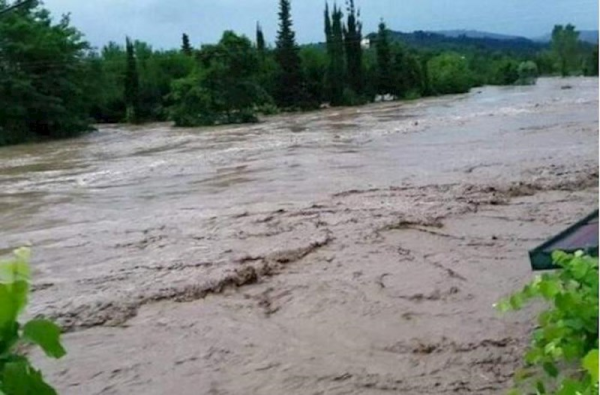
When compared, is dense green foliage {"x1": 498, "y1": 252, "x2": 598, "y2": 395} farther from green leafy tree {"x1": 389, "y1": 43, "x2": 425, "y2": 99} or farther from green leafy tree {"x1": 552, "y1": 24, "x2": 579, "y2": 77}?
green leafy tree {"x1": 389, "y1": 43, "x2": 425, "y2": 99}

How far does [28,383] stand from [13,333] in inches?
3.1

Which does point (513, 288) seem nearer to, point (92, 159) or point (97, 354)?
point (97, 354)

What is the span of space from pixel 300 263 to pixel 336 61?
35.3 meters

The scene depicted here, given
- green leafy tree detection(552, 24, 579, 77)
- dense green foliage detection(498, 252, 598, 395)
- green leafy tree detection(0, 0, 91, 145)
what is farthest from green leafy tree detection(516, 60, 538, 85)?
dense green foliage detection(498, 252, 598, 395)

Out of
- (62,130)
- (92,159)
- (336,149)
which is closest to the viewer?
(336,149)

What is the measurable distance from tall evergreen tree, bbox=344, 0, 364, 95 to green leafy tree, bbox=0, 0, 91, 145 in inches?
536

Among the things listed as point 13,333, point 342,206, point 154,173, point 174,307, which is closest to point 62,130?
point 154,173

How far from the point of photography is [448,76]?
45031mm

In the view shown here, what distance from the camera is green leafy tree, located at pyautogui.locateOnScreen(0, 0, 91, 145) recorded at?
29.3 m

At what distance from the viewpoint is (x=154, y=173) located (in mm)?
15523

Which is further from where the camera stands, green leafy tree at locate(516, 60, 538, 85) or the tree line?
green leafy tree at locate(516, 60, 538, 85)

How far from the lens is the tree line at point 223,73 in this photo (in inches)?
1192

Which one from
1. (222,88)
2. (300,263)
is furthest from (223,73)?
(300,263)

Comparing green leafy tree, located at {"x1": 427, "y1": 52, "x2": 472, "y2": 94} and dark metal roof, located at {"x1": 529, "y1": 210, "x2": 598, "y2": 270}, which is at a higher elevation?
dark metal roof, located at {"x1": 529, "y1": 210, "x2": 598, "y2": 270}
